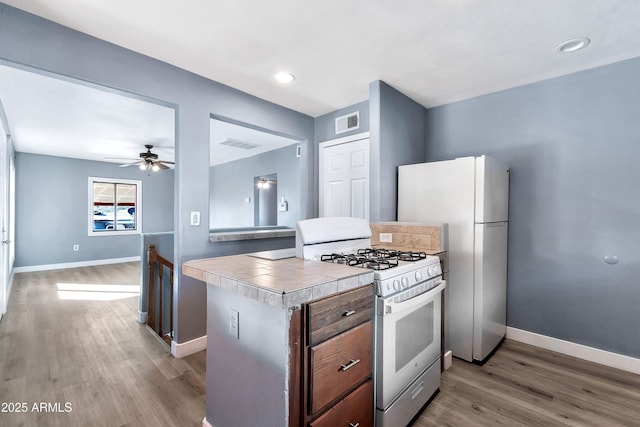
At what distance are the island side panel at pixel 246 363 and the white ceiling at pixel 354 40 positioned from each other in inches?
70.1

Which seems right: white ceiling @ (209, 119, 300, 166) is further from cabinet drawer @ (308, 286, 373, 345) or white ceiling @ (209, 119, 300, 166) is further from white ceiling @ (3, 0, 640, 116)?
cabinet drawer @ (308, 286, 373, 345)

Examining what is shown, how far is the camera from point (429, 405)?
6.29 feet

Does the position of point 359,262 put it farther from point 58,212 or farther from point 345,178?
point 58,212

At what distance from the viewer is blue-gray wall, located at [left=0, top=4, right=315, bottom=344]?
186 cm

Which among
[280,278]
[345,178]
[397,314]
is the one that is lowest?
[397,314]

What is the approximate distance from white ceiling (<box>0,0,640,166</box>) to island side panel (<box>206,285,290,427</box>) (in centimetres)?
178

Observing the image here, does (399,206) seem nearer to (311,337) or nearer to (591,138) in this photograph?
(591,138)

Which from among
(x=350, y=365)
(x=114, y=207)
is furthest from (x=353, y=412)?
(x=114, y=207)

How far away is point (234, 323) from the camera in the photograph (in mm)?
1411

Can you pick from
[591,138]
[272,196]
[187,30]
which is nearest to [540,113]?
[591,138]

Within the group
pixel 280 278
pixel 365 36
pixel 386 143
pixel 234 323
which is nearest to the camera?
pixel 280 278

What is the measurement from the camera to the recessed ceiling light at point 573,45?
6.92ft

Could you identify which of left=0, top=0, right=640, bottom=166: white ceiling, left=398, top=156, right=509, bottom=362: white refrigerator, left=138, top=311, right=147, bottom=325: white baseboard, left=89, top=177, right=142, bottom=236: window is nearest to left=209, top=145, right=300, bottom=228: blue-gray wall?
left=0, top=0, right=640, bottom=166: white ceiling

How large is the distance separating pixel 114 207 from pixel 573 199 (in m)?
8.97
